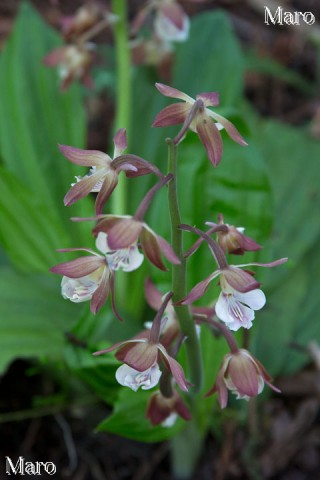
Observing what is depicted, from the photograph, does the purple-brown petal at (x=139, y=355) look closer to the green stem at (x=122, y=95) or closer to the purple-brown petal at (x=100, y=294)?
the purple-brown petal at (x=100, y=294)

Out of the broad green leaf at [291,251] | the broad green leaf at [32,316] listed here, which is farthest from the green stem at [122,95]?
the broad green leaf at [291,251]

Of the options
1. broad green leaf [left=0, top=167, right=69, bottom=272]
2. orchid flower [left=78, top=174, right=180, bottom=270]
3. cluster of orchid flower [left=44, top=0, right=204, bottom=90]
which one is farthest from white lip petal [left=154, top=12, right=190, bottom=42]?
orchid flower [left=78, top=174, right=180, bottom=270]

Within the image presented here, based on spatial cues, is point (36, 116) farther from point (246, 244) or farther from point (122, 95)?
point (246, 244)

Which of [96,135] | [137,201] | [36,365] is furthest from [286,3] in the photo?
[36,365]

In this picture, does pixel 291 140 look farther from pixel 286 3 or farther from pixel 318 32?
pixel 286 3

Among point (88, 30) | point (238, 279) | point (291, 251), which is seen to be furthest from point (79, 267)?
point (88, 30)

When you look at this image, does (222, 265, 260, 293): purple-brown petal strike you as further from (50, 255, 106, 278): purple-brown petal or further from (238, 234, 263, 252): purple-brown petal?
(50, 255, 106, 278): purple-brown petal

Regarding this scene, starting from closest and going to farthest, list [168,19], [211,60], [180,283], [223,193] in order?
1. [180,283]
2. [223,193]
3. [168,19]
4. [211,60]
